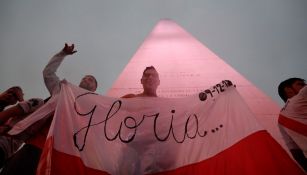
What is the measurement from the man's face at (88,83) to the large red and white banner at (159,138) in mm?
338

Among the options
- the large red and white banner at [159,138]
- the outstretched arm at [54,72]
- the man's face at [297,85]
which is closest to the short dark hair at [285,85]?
the man's face at [297,85]

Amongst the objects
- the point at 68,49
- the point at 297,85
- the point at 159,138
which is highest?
the point at 68,49

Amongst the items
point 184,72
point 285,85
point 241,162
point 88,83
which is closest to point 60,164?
point 88,83

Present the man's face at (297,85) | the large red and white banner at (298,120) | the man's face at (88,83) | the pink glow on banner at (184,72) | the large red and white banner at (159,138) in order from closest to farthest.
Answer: the large red and white banner at (159,138) → the large red and white banner at (298,120) → the man's face at (297,85) → the man's face at (88,83) → the pink glow on banner at (184,72)

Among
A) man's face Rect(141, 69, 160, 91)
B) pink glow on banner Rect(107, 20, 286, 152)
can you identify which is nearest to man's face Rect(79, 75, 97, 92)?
man's face Rect(141, 69, 160, 91)

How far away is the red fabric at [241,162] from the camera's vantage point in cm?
159

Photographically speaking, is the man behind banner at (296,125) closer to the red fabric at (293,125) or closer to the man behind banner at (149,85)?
the red fabric at (293,125)

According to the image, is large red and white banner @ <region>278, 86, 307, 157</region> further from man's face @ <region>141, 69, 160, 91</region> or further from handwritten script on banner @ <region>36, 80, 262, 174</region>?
man's face @ <region>141, 69, 160, 91</region>

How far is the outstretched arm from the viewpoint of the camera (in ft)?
7.32

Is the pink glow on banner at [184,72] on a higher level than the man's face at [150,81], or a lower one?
higher

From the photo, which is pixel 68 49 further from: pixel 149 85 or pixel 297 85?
pixel 297 85

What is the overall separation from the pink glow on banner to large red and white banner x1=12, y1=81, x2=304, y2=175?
122 cm

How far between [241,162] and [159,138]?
579 mm

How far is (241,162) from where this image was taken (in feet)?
5.53
